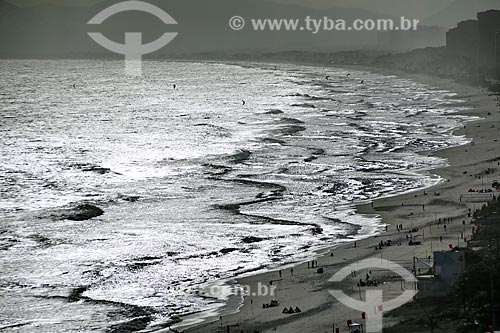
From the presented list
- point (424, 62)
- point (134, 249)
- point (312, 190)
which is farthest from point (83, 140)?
point (424, 62)

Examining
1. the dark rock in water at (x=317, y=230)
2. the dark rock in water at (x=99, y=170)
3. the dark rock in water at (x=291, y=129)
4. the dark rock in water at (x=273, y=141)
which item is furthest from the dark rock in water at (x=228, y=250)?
the dark rock in water at (x=291, y=129)

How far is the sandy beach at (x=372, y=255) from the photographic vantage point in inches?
1067

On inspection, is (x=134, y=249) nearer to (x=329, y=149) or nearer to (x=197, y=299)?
(x=197, y=299)

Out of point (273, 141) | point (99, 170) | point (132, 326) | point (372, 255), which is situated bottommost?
point (132, 326)

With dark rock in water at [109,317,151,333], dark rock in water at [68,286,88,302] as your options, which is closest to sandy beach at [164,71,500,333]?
dark rock in water at [109,317,151,333]

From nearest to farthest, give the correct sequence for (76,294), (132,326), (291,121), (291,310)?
(132,326) → (291,310) → (76,294) → (291,121)

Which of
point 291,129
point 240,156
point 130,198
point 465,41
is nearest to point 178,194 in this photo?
point 130,198

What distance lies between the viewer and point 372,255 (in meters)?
33.7

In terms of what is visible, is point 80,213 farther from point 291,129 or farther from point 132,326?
point 291,129

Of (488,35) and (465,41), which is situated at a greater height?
(488,35)

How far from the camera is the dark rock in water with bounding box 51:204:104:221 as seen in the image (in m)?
42.2

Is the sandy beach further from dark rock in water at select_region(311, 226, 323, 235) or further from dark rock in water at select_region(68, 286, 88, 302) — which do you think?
dark rock in water at select_region(68, 286, 88, 302)

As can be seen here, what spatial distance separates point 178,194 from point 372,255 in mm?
16105

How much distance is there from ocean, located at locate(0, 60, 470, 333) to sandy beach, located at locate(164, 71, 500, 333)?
1.18m
